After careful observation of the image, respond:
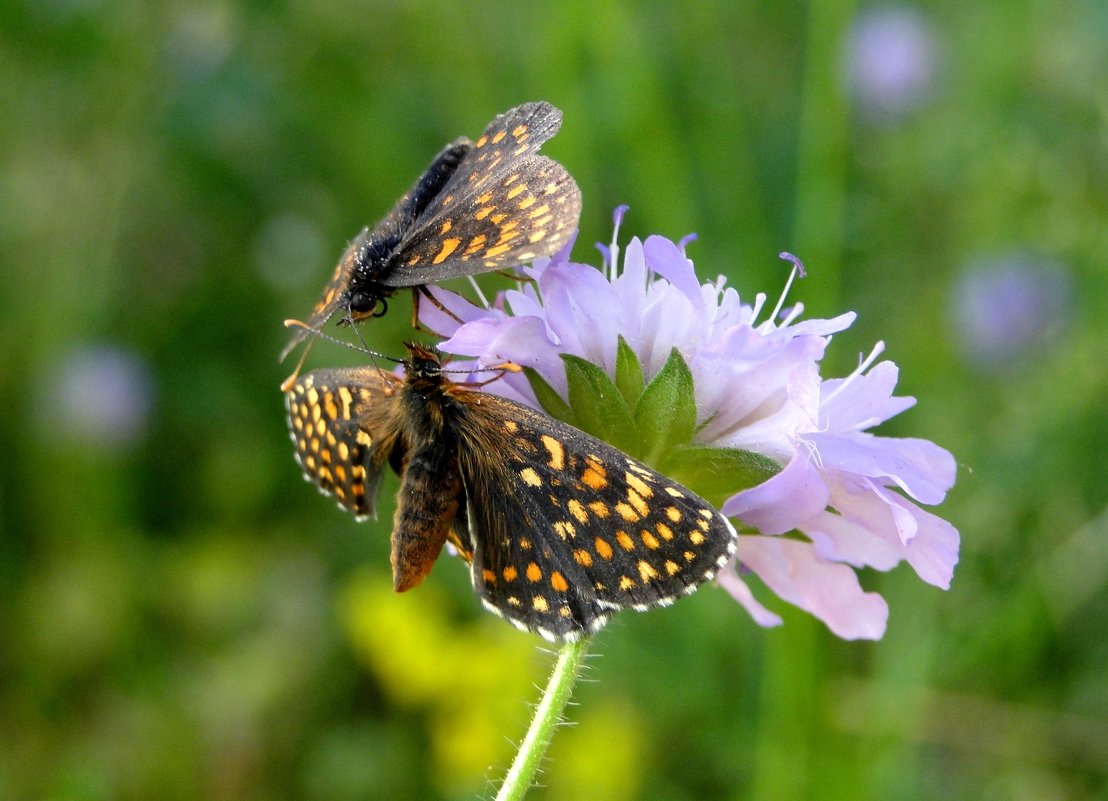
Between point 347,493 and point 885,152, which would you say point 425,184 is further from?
point 885,152

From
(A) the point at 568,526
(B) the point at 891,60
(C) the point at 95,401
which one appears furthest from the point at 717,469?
(B) the point at 891,60

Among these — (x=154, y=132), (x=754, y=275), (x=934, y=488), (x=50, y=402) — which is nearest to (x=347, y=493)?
(x=934, y=488)

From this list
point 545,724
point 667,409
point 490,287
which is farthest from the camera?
point 490,287

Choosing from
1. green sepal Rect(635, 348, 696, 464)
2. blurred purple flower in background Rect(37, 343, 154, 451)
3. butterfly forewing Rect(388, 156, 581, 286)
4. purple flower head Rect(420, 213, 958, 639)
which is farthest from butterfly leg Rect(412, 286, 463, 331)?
blurred purple flower in background Rect(37, 343, 154, 451)

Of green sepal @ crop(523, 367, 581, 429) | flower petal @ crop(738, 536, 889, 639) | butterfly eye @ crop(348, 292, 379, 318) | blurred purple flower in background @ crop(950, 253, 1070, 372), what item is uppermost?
butterfly eye @ crop(348, 292, 379, 318)

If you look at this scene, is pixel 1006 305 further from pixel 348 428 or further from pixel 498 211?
pixel 498 211

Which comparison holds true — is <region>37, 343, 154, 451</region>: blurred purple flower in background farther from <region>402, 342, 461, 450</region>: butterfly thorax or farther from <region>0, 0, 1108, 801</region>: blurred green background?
<region>402, 342, 461, 450</region>: butterfly thorax
